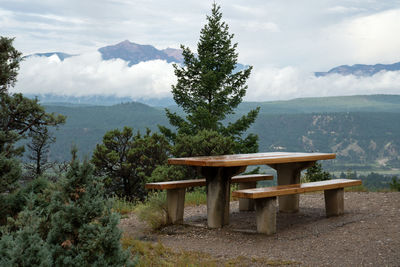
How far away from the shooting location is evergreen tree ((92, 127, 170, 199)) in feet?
40.9

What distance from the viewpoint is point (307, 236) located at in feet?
18.4

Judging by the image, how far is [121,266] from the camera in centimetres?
345

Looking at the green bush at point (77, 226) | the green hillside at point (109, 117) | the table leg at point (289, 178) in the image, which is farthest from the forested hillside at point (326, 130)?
the green bush at point (77, 226)

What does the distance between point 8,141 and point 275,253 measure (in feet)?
12.1

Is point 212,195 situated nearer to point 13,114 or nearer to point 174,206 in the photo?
point 174,206

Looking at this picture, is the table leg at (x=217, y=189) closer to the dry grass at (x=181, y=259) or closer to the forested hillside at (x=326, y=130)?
the dry grass at (x=181, y=259)

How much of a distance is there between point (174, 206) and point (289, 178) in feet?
7.24

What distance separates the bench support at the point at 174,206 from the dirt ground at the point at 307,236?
0.14 metres

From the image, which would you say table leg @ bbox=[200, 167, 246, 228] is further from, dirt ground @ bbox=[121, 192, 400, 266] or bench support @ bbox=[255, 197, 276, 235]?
bench support @ bbox=[255, 197, 276, 235]

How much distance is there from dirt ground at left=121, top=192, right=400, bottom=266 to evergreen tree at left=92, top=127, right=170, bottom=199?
482cm

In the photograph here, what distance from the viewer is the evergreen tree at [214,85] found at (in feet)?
63.9

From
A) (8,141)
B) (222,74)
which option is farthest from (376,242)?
(222,74)

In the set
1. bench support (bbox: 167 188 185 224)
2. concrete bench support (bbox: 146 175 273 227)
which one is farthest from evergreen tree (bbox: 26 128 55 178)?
bench support (bbox: 167 188 185 224)

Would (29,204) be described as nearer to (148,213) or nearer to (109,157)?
(148,213)
